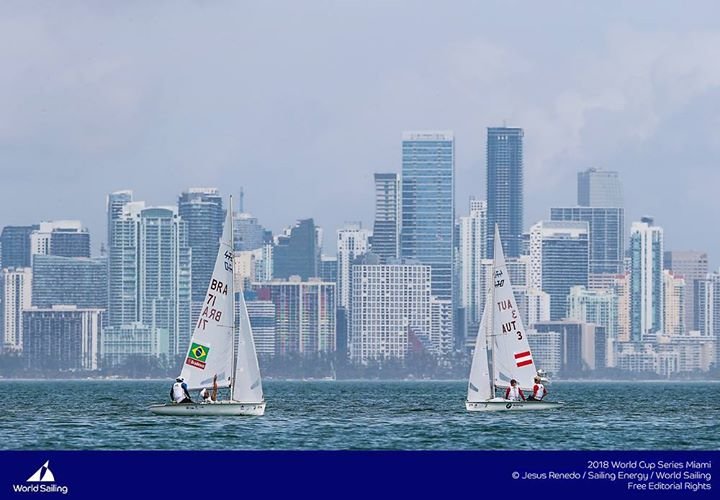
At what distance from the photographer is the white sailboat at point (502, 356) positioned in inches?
2916

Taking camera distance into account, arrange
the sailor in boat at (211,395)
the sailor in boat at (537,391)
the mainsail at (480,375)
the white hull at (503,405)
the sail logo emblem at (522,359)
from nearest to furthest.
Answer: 1. the sailor in boat at (211,395)
2. the mainsail at (480,375)
3. the white hull at (503,405)
4. the sail logo emblem at (522,359)
5. the sailor in boat at (537,391)

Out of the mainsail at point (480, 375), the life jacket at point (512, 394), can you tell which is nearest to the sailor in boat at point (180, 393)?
the mainsail at point (480, 375)

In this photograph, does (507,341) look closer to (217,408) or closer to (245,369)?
(245,369)

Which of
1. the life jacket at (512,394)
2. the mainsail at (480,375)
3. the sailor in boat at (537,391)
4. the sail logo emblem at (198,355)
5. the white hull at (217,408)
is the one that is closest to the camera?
the sail logo emblem at (198,355)

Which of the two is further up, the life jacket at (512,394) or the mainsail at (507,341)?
the mainsail at (507,341)

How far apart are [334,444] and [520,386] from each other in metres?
18.9

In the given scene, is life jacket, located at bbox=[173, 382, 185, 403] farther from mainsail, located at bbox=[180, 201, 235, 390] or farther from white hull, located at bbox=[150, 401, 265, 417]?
mainsail, located at bbox=[180, 201, 235, 390]

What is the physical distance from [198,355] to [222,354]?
91 centimetres

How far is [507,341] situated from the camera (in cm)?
7475

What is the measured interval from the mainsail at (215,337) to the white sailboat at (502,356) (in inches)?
437
